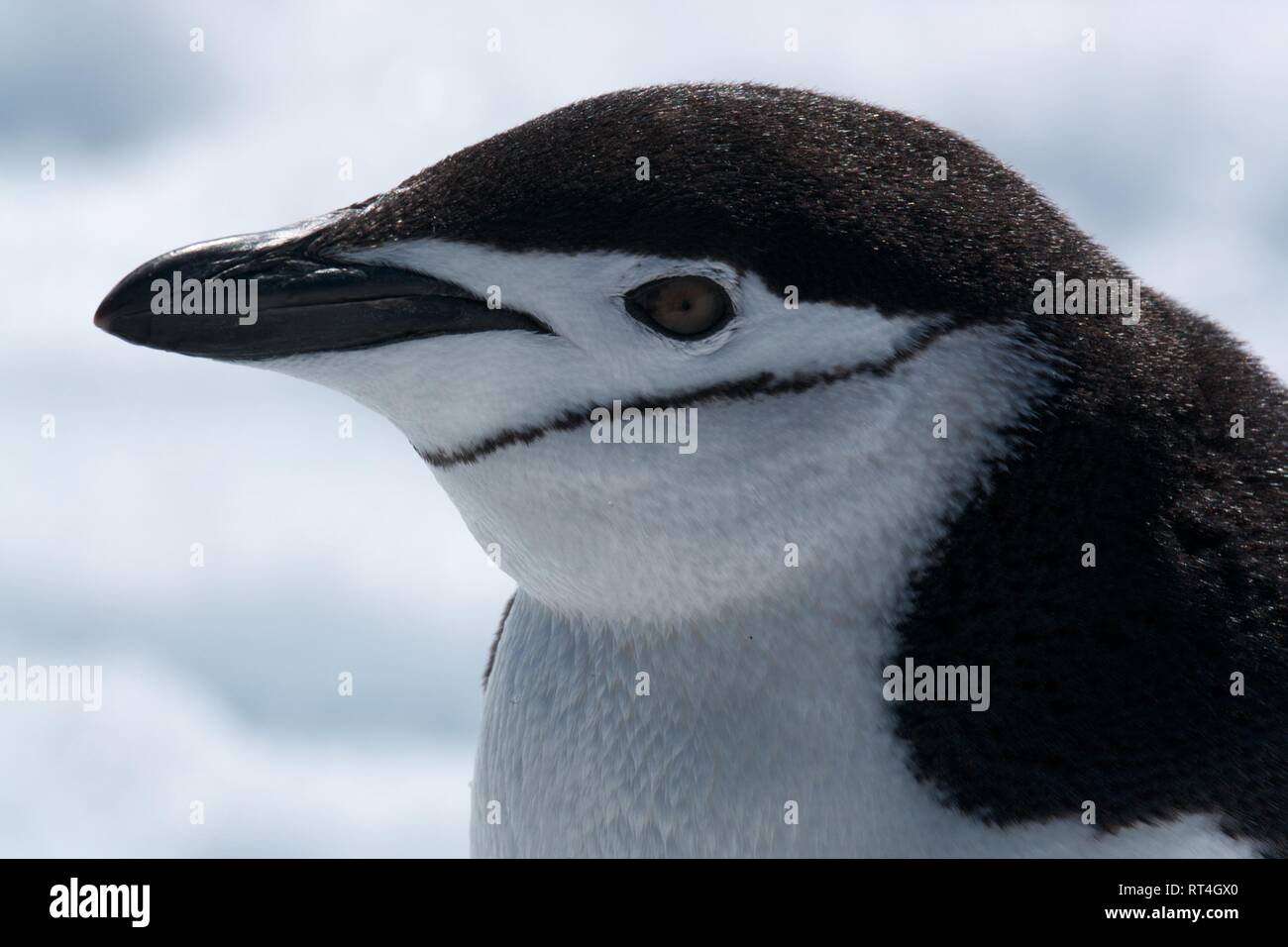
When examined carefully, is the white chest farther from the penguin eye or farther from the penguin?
the penguin eye

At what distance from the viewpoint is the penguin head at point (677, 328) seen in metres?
1.69

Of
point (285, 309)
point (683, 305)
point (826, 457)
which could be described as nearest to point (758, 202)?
point (683, 305)

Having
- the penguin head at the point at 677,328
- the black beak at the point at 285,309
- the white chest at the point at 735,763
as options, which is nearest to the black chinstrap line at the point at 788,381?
the penguin head at the point at 677,328

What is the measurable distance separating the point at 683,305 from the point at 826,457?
248 millimetres

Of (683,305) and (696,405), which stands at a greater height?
(683,305)

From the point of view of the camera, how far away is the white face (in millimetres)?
1701

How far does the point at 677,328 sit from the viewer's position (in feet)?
5.56

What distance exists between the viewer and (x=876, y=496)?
174 centimetres

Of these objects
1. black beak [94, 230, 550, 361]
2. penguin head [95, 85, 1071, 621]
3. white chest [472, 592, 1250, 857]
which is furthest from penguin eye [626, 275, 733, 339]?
white chest [472, 592, 1250, 857]

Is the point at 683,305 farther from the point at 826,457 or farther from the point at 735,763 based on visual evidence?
the point at 735,763

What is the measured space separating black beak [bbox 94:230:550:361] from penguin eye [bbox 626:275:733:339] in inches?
5.5

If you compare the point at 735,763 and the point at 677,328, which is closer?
the point at 677,328
